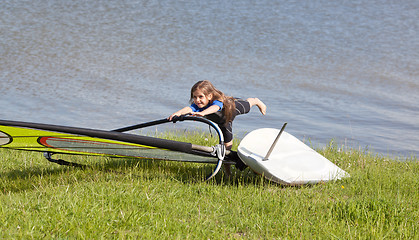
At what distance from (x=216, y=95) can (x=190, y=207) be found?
1.62 m

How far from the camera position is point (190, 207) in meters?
4.32

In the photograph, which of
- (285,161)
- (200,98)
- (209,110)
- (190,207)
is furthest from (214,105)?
(190,207)

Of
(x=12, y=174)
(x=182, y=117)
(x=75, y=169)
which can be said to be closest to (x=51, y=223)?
(x=182, y=117)

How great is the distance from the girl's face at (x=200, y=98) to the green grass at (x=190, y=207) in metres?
0.94

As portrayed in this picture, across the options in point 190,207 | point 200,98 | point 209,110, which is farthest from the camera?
point 200,98

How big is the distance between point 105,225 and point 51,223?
45 cm

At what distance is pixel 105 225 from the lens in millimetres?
3670

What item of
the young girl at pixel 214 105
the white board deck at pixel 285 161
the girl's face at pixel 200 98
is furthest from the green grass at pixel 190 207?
the girl's face at pixel 200 98

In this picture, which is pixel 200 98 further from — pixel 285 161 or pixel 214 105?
pixel 285 161

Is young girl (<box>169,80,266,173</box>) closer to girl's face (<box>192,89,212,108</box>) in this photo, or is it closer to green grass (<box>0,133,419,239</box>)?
girl's face (<box>192,89,212,108</box>)

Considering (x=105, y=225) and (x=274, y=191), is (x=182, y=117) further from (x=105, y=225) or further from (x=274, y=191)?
(x=105, y=225)

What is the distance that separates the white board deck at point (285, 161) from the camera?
498 cm

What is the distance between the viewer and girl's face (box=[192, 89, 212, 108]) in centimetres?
535

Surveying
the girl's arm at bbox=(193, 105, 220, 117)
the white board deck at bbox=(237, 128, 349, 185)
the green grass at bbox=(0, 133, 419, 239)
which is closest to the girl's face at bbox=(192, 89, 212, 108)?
the girl's arm at bbox=(193, 105, 220, 117)
